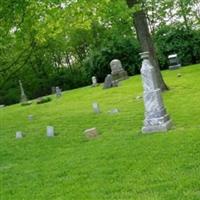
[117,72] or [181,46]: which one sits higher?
[181,46]

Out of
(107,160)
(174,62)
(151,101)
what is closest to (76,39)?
(174,62)

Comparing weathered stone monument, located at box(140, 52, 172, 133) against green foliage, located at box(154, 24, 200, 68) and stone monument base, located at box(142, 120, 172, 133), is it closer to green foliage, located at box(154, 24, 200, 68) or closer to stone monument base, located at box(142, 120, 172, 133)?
stone monument base, located at box(142, 120, 172, 133)

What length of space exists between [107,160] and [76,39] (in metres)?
38.6

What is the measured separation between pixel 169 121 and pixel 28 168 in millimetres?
3791

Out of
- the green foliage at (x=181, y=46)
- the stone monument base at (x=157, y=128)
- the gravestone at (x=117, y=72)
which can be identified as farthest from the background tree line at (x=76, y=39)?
the stone monument base at (x=157, y=128)

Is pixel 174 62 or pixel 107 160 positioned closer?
pixel 107 160

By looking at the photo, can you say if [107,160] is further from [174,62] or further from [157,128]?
[174,62]

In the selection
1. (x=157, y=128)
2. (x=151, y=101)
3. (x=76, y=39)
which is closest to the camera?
(x=157, y=128)

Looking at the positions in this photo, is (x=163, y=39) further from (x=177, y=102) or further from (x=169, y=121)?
(x=169, y=121)

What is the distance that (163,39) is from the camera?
34344mm

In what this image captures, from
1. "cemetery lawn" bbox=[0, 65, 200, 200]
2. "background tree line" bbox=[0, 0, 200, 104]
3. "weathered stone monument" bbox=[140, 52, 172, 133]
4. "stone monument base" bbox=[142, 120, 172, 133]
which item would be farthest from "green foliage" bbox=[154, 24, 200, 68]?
"stone monument base" bbox=[142, 120, 172, 133]

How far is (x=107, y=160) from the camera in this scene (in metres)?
8.66

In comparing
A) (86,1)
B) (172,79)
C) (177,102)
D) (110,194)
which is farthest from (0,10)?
(172,79)

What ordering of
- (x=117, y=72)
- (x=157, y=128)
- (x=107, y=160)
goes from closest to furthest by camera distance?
(x=107, y=160) → (x=157, y=128) → (x=117, y=72)
